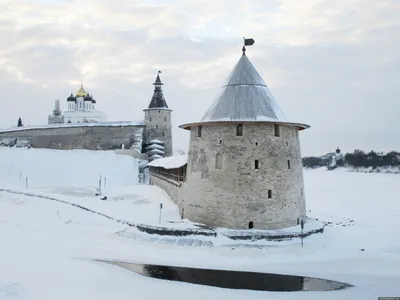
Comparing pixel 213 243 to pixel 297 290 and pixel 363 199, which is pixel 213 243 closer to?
pixel 297 290

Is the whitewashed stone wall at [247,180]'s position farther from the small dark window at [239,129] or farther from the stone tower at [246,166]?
the small dark window at [239,129]

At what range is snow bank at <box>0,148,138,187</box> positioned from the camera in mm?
31719

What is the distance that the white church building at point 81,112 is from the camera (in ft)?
173

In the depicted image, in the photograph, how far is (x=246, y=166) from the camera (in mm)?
15344

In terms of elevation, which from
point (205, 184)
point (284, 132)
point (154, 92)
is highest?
point (154, 92)

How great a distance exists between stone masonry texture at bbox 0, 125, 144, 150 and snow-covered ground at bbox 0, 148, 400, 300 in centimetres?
1392

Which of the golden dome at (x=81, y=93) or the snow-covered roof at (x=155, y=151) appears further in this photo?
the golden dome at (x=81, y=93)

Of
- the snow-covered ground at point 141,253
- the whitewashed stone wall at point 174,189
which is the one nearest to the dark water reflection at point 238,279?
the snow-covered ground at point 141,253

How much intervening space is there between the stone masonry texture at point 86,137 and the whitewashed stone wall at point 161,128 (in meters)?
0.97

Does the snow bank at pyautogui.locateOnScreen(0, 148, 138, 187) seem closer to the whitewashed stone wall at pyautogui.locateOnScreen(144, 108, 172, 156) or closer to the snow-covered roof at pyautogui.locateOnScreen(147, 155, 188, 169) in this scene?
the whitewashed stone wall at pyautogui.locateOnScreen(144, 108, 172, 156)

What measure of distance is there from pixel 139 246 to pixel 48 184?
17.6 meters

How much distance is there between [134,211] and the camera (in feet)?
62.1

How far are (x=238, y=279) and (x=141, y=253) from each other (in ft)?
11.3

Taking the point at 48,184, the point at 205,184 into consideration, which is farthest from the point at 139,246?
the point at 48,184
